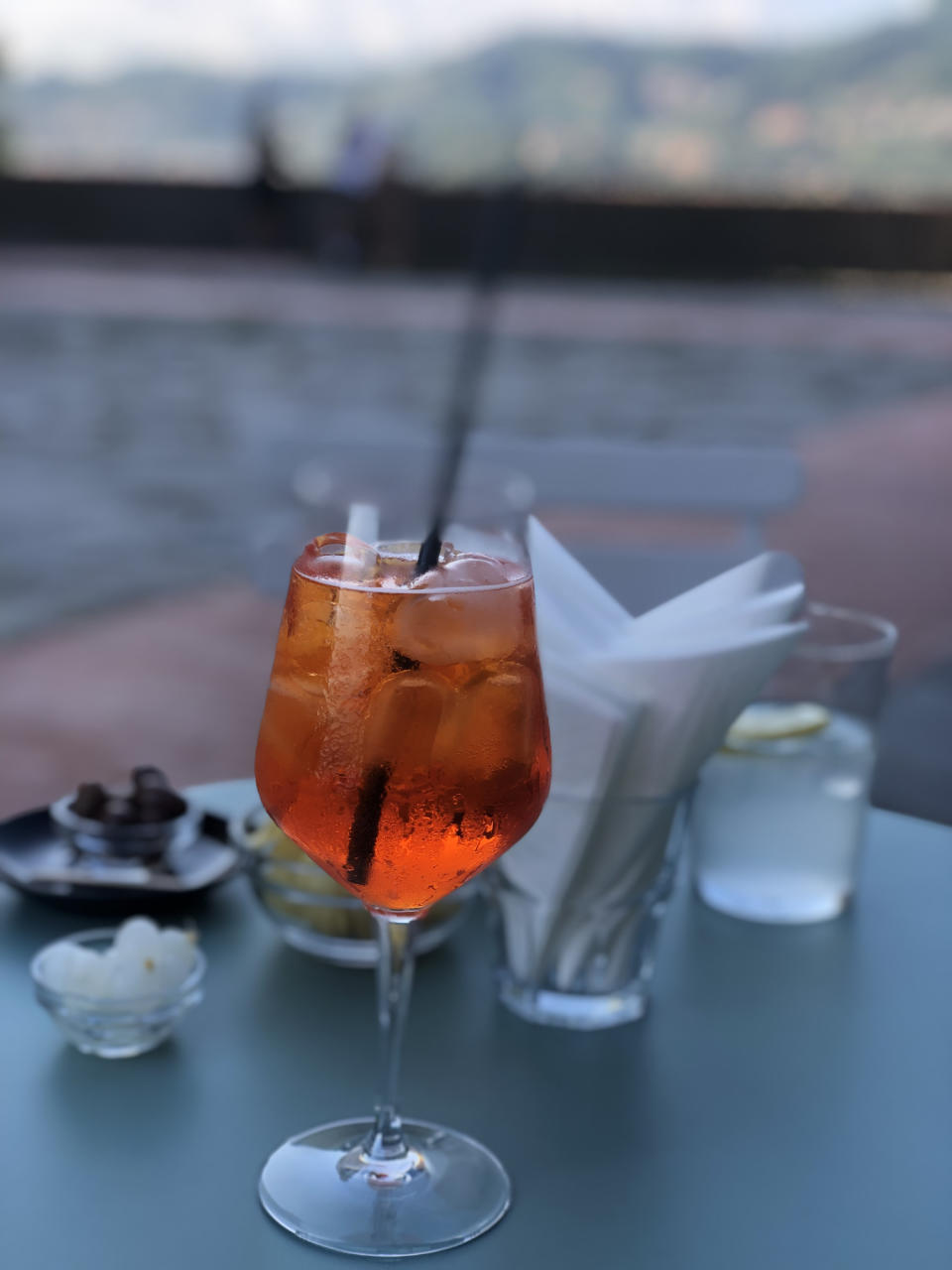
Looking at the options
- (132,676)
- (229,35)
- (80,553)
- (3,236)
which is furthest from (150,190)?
(229,35)

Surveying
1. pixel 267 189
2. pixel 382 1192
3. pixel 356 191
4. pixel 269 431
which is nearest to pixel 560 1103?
pixel 382 1192

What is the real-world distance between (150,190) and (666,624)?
16545 millimetres

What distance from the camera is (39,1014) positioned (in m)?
0.74

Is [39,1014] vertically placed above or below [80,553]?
above

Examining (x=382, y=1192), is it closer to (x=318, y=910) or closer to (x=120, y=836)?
(x=318, y=910)

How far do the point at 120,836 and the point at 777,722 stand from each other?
0.42m

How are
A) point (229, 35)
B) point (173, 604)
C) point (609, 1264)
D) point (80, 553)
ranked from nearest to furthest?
point (609, 1264), point (173, 604), point (80, 553), point (229, 35)

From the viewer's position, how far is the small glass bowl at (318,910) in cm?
80

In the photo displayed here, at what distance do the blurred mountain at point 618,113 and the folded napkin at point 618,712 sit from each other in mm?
14131

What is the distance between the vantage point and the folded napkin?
688 mm

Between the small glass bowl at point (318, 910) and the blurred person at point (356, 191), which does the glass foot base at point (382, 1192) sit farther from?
the blurred person at point (356, 191)

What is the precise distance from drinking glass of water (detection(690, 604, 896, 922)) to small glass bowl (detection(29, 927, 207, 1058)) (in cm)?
34

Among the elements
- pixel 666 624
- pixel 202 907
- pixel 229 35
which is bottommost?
pixel 202 907

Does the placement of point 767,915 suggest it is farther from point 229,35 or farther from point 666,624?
point 229,35
